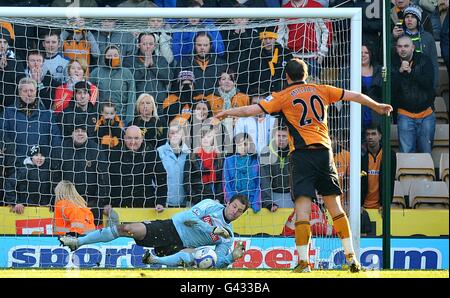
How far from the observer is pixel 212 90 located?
37.2ft

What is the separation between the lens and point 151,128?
11.2 meters

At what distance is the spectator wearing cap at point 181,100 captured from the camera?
37.0ft

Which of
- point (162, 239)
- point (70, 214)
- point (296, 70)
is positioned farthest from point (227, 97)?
point (296, 70)

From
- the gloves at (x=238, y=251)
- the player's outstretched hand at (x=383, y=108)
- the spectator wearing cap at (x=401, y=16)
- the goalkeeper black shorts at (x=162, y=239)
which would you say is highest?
the spectator wearing cap at (x=401, y=16)

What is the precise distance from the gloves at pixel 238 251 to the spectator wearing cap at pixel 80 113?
1843 mm

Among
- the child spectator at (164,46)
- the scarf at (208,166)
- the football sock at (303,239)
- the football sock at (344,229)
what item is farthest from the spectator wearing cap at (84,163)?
the football sock at (344,229)

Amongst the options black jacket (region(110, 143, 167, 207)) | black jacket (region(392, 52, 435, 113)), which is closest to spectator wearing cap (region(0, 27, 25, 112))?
black jacket (region(110, 143, 167, 207))

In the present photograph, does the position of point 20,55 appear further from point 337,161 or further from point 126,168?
point 337,161

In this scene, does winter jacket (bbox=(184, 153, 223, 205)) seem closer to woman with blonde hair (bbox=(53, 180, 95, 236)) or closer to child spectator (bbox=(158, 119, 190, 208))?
child spectator (bbox=(158, 119, 190, 208))

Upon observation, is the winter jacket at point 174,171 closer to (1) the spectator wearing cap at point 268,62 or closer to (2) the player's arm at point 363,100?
(1) the spectator wearing cap at point 268,62

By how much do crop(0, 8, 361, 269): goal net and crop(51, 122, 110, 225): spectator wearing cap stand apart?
0.01 m

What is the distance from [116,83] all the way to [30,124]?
985 millimetres

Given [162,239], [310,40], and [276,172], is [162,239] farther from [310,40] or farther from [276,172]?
[310,40]
